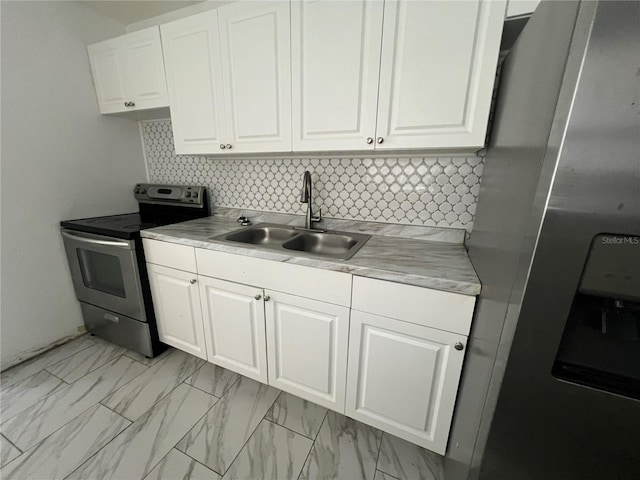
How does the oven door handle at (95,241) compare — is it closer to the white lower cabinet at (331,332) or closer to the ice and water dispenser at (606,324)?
the white lower cabinet at (331,332)

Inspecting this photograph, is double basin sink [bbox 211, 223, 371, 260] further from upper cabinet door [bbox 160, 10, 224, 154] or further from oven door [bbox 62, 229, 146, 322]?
oven door [bbox 62, 229, 146, 322]

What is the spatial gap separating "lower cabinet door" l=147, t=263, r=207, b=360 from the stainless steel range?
72mm

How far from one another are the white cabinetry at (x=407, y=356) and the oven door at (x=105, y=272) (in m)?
1.42

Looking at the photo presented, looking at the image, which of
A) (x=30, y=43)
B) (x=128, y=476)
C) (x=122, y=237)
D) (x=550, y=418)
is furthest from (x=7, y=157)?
(x=550, y=418)

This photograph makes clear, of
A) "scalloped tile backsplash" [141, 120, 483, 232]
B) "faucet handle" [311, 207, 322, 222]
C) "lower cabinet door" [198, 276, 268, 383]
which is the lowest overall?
"lower cabinet door" [198, 276, 268, 383]

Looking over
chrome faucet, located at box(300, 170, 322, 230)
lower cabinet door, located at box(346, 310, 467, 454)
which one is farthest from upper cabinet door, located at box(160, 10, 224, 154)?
lower cabinet door, located at box(346, 310, 467, 454)

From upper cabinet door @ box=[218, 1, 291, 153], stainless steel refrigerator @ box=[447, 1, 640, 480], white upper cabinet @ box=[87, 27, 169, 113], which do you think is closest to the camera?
stainless steel refrigerator @ box=[447, 1, 640, 480]

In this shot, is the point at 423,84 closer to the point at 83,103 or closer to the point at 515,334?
the point at 515,334

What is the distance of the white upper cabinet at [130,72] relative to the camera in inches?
61.9

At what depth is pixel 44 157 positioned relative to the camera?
1672 mm

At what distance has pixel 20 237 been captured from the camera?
162cm

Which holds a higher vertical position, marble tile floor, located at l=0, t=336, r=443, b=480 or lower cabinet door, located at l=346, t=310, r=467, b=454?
lower cabinet door, located at l=346, t=310, r=467, b=454

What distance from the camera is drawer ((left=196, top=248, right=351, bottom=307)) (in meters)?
1.11

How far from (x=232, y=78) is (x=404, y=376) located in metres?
1.72
